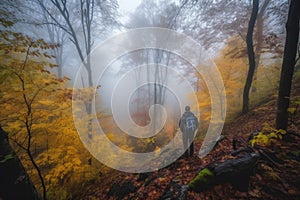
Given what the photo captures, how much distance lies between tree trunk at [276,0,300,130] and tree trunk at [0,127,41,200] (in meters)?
5.40

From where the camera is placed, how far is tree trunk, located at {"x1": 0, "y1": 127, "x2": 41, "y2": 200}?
6.78 ft

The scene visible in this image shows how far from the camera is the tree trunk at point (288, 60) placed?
2621mm

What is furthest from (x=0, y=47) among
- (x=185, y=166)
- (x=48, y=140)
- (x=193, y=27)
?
(x=193, y=27)

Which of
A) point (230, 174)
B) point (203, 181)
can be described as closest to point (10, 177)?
point (203, 181)

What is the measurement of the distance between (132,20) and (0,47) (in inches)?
451

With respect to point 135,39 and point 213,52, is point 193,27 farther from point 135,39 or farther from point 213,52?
point 135,39

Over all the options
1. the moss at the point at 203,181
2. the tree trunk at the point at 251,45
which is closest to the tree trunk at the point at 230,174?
the moss at the point at 203,181

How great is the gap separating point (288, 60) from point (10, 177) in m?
5.81

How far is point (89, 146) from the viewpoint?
515cm

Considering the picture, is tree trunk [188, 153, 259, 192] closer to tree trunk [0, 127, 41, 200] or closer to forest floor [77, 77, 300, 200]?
forest floor [77, 77, 300, 200]

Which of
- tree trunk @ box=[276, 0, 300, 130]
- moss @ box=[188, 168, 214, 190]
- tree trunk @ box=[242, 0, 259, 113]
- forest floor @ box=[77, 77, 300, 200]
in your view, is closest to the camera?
forest floor @ box=[77, 77, 300, 200]

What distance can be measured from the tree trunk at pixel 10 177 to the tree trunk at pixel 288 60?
5403 mm

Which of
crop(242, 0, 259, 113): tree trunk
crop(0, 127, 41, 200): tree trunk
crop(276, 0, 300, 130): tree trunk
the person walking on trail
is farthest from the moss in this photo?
crop(242, 0, 259, 113): tree trunk

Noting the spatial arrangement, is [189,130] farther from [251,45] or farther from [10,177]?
[251,45]
